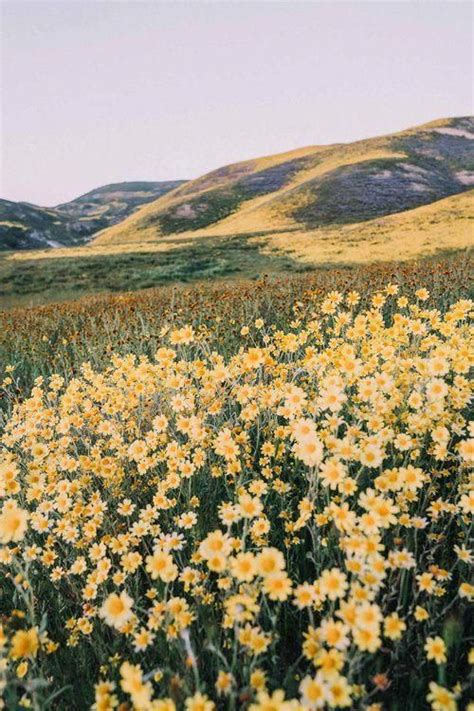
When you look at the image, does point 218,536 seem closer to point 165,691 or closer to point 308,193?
point 165,691

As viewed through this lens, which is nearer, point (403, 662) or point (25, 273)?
point (403, 662)

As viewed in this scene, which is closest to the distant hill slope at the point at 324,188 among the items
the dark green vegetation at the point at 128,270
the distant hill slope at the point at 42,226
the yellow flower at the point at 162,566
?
the dark green vegetation at the point at 128,270

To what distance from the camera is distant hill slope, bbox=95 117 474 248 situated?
182 feet

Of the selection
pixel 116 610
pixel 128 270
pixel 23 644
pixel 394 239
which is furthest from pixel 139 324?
pixel 394 239

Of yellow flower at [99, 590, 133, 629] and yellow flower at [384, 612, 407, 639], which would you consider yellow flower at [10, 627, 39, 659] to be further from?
yellow flower at [384, 612, 407, 639]

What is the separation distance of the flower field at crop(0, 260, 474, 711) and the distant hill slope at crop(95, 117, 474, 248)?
46654mm

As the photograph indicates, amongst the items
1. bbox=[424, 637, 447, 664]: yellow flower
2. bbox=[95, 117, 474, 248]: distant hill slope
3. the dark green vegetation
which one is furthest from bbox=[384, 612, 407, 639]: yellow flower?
bbox=[95, 117, 474, 248]: distant hill slope

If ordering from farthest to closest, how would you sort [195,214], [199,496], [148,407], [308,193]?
[195,214] → [308,193] → [148,407] → [199,496]

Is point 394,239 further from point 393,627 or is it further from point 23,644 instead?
point 23,644

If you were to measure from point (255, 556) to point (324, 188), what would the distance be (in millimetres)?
65320

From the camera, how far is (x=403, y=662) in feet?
6.63

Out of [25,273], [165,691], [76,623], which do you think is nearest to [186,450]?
[76,623]

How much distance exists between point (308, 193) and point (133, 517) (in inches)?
2503

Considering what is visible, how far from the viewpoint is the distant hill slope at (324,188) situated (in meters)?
55.3
